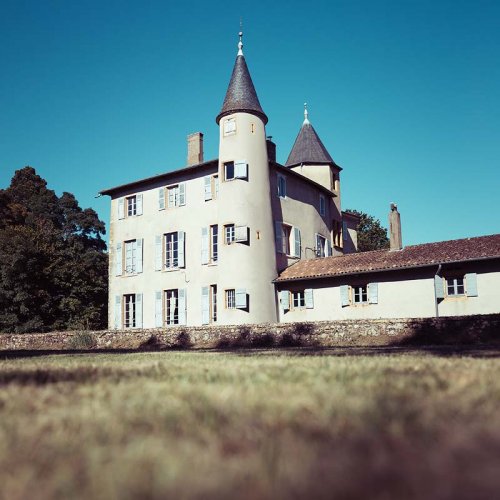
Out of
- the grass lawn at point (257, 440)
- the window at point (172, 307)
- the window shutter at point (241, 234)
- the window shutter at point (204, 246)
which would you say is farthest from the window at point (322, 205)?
the grass lawn at point (257, 440)

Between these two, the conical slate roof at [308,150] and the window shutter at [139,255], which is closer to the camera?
the window shutter at [139,255]

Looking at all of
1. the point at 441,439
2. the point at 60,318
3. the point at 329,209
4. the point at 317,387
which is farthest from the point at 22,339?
the point at 441,439

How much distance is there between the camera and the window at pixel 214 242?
28000 mm

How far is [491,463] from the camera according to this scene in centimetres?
170

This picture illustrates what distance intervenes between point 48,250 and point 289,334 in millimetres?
21773

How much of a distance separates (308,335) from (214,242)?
38.5 ft

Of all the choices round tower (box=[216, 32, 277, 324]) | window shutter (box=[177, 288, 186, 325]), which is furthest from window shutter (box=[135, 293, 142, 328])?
round tower (box=[216, 32, 277, 324])

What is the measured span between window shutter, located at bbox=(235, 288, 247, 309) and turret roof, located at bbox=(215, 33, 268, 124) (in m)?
A: 8.98

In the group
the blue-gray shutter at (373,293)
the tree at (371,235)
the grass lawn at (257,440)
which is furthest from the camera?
Result: the tree at (371,235)

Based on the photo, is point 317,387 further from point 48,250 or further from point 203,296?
point 48,250

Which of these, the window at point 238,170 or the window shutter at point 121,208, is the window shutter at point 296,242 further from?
the window shutter at point 121,208

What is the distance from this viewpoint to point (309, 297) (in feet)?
86.1

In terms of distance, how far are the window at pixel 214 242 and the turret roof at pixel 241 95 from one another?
553cm

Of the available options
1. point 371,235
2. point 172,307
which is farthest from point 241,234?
point 371,235
